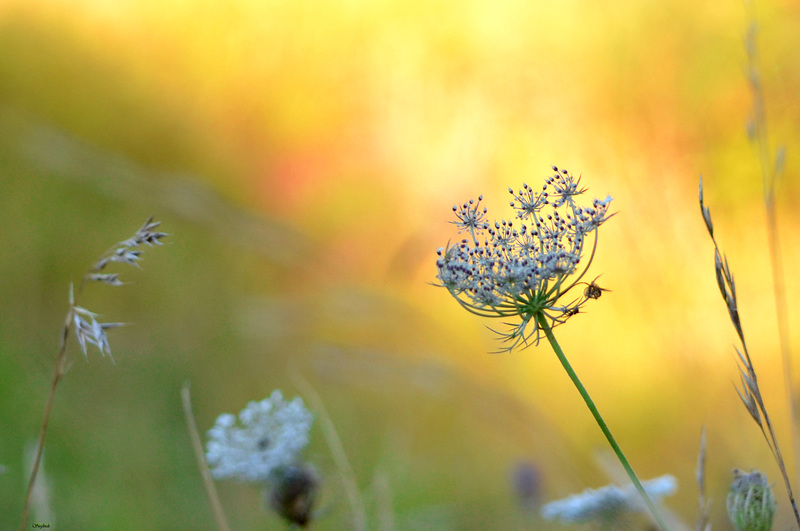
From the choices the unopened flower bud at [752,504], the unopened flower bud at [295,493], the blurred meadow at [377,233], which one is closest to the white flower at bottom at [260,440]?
the unopened flower bud at [295,493]

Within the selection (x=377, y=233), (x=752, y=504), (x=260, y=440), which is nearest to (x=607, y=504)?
(x=752, y=504)

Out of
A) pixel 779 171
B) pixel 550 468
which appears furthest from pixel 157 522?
pixel 779 171

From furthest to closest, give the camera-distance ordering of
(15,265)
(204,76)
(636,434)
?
(204,76) < (15,265) < (636,434)

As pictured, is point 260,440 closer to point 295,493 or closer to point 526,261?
point 295,493

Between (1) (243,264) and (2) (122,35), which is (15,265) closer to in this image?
(1) (243,264)

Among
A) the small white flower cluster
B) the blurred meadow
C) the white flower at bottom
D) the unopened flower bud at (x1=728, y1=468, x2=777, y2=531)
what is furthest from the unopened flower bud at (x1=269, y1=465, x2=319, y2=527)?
the unopened flower bud at (x1=728, y1=468, x2=777, y2=531)

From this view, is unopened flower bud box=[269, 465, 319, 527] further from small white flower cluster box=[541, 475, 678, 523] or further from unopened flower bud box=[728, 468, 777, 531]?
unopened flower bud box=[728, 468, 777, 531]
